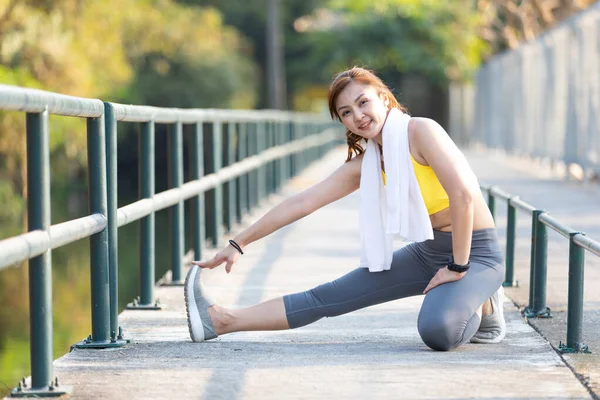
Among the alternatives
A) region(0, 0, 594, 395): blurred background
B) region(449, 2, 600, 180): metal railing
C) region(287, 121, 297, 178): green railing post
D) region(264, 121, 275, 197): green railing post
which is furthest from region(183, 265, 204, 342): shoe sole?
region(287, 121, 297, 178): green railing post

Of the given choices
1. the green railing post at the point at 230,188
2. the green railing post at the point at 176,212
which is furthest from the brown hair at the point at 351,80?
the green railing post at the point at 230,188

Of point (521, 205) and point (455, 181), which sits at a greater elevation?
point (455, 181)

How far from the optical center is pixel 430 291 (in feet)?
17.1

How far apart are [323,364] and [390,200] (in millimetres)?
778

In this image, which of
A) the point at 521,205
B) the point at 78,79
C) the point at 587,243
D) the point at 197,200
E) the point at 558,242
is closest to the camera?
the point at 587,243

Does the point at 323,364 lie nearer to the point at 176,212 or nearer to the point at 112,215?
the point at 112,215

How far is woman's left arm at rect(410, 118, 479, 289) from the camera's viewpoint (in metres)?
5.02

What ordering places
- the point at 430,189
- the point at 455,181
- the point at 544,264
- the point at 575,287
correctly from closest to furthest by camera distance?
the point at 455,181, the point at 575,287, the point at 430,189, the point at 544,264

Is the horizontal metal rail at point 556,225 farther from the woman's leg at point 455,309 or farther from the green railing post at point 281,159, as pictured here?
the green railing post at point 281,159

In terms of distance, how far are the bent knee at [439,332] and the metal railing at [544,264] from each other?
0.47 metres

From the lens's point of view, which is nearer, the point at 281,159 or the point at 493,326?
the point at 493,326

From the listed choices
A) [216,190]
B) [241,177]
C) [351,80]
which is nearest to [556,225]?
[351,80]

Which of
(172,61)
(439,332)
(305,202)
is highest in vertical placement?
(172,61)

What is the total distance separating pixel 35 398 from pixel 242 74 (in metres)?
45.4
